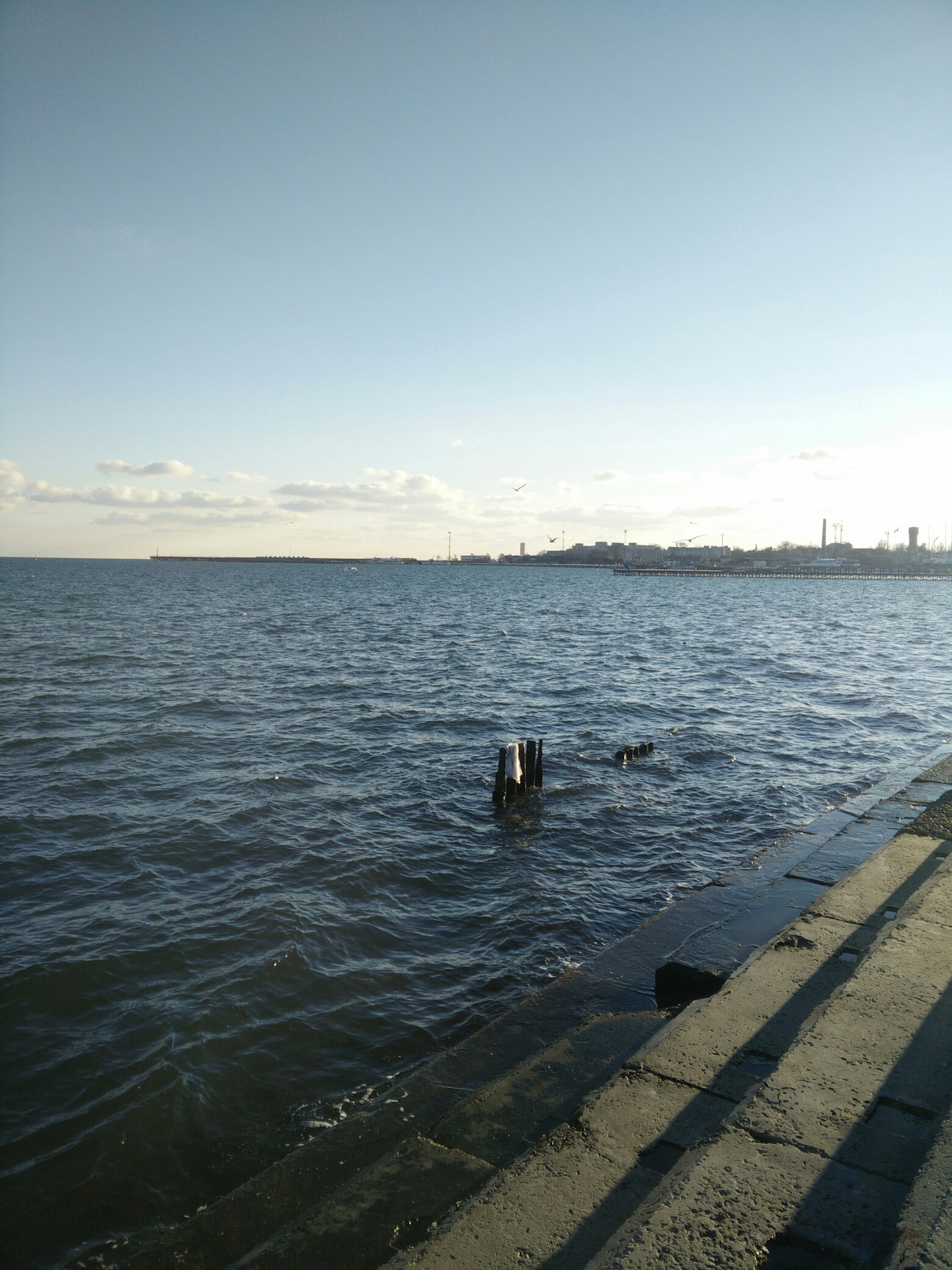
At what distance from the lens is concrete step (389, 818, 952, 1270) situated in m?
3.53

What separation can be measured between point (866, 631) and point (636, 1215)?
5807 cm

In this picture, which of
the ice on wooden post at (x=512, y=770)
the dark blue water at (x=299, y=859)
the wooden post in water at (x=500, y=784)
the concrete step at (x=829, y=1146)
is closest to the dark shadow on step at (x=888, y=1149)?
the concrete step at (x=829, y=1146)

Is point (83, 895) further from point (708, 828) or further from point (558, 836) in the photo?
point (708, 828)

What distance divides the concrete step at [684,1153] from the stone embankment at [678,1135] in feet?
0.04

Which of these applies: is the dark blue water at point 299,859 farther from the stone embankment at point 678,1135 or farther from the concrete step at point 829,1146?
the concrete step at point 829,1146

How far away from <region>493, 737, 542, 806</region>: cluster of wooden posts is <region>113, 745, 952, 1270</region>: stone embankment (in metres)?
6.59

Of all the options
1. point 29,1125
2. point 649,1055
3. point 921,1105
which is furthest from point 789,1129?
point 29,1125

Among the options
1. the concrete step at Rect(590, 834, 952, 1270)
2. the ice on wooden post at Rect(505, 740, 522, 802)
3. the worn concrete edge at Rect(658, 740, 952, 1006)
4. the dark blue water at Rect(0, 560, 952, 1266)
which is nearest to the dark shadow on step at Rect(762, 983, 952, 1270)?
the concrete step at Rect(590, 834, 952, 1270)

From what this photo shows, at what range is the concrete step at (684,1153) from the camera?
3.53 metres

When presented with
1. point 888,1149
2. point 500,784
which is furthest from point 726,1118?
point 500,784

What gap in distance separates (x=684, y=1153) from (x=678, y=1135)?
0.25 meters

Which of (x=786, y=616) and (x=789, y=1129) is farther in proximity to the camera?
(x=786, y=616)

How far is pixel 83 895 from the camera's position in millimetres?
10328

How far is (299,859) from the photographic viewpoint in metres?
11.7
